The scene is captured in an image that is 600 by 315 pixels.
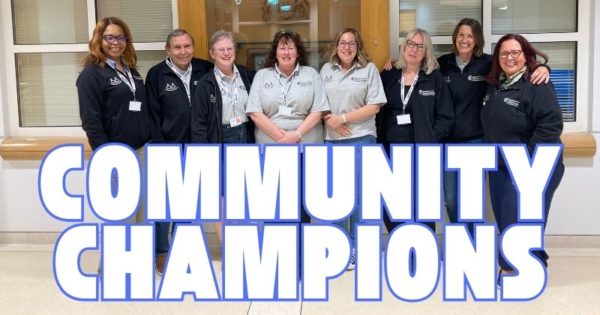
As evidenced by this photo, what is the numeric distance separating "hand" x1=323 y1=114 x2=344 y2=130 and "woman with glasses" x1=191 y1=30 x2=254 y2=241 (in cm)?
51

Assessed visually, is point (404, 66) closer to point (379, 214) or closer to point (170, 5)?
point (379, 214)

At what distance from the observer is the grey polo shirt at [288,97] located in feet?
11.6

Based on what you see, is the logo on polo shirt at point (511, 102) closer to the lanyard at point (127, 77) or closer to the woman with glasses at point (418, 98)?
the woman with glasses at point (418, 98)

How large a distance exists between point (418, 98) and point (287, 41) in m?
0.88

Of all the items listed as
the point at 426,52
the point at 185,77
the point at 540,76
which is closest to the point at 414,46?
the point at 426,52

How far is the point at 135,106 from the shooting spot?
3.50m

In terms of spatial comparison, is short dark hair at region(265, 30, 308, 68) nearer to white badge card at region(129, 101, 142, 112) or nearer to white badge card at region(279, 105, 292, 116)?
white badge card at region(279, 105, 292, 116)

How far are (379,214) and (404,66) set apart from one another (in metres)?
0.97

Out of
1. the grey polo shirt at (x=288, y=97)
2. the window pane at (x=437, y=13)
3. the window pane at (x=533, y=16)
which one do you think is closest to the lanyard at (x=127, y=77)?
the grey polo shirt at (x=288, y=97)

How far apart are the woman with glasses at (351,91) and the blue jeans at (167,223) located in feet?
1.75

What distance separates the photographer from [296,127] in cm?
357

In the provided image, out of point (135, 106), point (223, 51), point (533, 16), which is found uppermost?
point (533, 16)

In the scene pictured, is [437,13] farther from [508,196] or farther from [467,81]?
[508,196]

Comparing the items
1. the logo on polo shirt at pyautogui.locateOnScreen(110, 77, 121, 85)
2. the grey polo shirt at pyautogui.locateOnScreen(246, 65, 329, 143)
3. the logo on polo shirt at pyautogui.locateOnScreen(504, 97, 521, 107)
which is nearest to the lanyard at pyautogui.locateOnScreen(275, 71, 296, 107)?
the grey polo shirt at pyautogui.locateOnScreen(246, 65, 329, 143)
